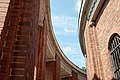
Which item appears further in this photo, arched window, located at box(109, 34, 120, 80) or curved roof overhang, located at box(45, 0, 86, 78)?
curved roof overhang, located at box(45, 0, 86, 78)

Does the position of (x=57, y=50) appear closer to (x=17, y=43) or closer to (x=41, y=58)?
(x=41, y=58)

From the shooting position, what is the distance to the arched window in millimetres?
6388

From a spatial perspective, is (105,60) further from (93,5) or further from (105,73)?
(93,5)

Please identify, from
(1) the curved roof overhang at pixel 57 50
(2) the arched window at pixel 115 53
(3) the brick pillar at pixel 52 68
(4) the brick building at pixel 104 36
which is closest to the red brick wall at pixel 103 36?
(4) the brick building at pixel 104 36

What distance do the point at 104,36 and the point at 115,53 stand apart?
1126mm

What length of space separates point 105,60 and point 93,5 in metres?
2.68

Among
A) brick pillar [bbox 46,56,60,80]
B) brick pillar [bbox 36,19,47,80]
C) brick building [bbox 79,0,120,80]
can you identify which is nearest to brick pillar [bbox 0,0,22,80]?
brick building [bbox 79,0,120,80]

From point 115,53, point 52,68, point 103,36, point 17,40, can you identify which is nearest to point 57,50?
point 52,68

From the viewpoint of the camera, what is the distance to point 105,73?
23.8 feet

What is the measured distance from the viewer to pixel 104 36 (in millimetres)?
7531

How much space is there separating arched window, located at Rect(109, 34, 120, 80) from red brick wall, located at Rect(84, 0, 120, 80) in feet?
0.73

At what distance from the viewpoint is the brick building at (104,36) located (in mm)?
6516

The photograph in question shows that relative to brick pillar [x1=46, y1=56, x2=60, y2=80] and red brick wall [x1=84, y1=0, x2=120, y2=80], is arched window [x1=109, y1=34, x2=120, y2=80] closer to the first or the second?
red brick wall [x1=84, y1=0, x2=120, y2=80]

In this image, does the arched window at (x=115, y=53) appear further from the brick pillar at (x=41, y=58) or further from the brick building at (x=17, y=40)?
the brick building at (x=17, y=40)
